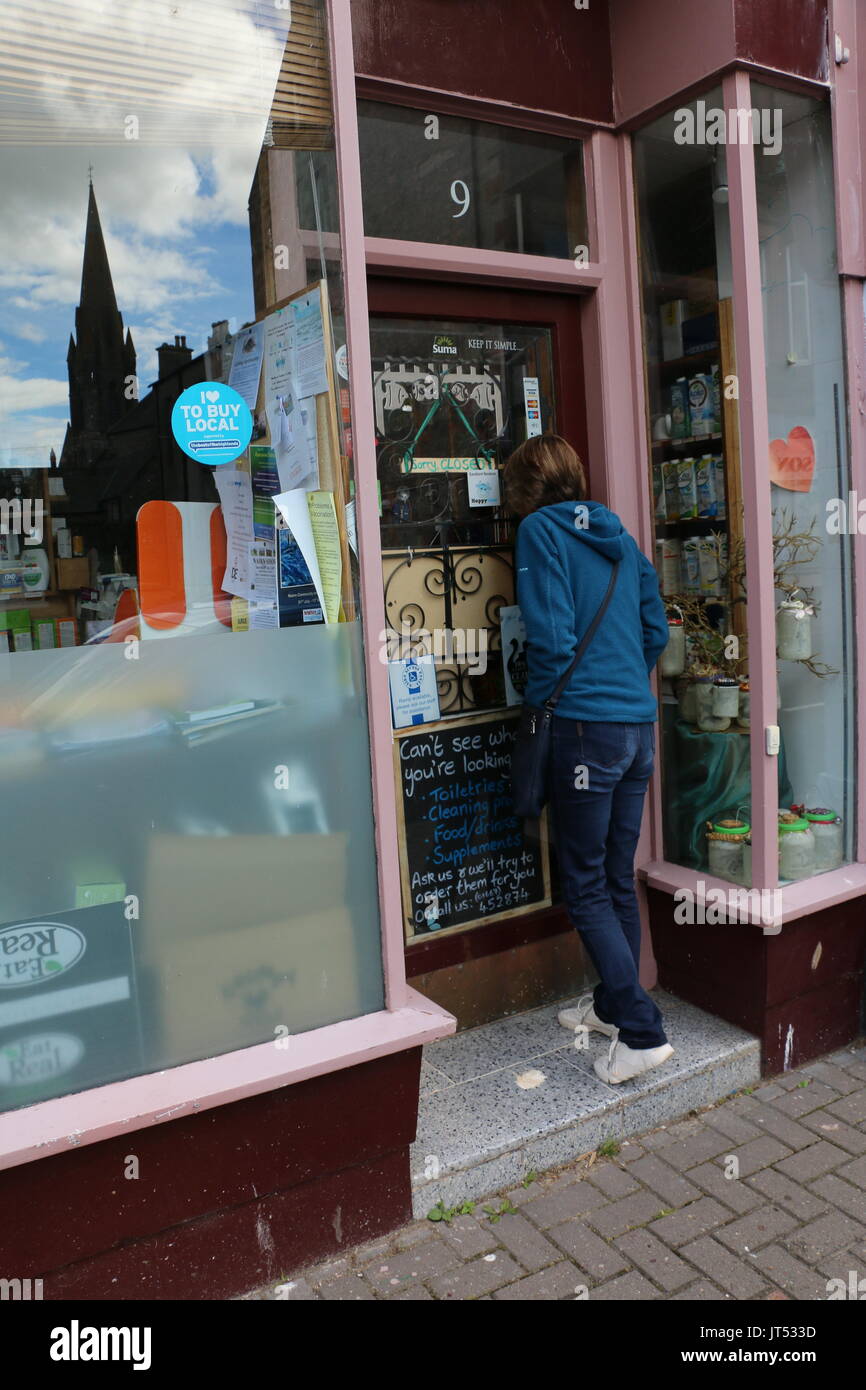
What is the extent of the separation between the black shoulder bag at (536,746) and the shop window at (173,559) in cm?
70

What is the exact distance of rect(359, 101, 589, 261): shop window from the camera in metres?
3.33

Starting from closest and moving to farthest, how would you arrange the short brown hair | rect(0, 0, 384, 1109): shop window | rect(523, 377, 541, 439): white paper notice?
rect(0, 0, 384, 1109): shop window, the short brown hair, rect(523, 377, 541, 439): white paper notice

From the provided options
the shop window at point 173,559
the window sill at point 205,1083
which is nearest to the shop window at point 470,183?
the shop window at point 173,559

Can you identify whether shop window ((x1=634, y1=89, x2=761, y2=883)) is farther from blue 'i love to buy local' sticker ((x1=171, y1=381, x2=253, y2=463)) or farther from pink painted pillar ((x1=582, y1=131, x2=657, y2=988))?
blue 'i love to buy local' sticker ((x1=171, y1=381, x2=253, y2=463))

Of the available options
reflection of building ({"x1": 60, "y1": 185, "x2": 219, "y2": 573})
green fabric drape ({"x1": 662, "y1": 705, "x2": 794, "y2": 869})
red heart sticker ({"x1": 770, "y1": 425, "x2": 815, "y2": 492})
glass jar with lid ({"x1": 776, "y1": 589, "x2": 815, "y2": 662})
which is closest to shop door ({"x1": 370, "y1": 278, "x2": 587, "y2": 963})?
green fabric drape ({"x1": 662, "y1": 705, "x2": 794, "y2": 869})

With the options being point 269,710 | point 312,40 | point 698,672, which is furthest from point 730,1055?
point 312,40

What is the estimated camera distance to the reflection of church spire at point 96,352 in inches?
96.7

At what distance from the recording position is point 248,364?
269 centimetres

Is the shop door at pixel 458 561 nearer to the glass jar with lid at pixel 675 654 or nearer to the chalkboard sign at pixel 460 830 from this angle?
the chalkboard sign at pixel 460 830

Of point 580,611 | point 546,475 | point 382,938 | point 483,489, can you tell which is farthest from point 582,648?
point 382,938

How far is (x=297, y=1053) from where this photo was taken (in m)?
2.61

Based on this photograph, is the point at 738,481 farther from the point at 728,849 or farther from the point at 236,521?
the point at 236,521

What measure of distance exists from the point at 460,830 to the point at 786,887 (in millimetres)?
1155

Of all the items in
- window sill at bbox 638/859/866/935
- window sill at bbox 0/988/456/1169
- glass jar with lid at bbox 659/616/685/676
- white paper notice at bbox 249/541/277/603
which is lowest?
window sill at bbox 0/988/456/1169
